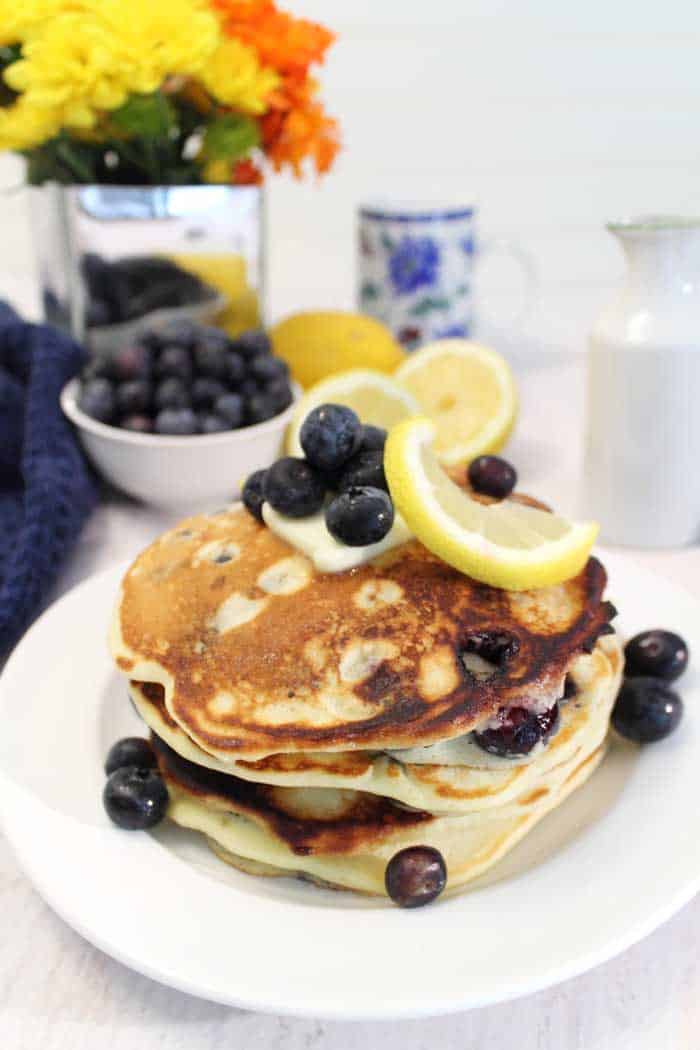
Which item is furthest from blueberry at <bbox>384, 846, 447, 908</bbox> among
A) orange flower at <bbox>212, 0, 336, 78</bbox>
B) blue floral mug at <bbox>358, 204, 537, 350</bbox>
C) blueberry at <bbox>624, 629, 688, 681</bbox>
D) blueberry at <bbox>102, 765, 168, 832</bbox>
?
blue floral mug at <bbox>358, 204, 537, 350</bbox>

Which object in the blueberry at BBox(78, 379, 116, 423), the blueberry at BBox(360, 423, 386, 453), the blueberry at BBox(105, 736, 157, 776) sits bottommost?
the blueberry at BBox(105, 736, 157, 776)

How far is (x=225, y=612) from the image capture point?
102cm

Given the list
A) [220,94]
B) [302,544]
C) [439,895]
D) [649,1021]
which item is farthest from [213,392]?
[649,1021]

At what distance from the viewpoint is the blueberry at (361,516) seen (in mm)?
993

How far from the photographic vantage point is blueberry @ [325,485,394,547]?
99 centimetres

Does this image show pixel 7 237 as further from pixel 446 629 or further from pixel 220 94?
pixel 446 629

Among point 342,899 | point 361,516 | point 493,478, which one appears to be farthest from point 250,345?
point 342,899

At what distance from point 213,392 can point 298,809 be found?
2.80ft

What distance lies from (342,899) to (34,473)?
0.90 meters

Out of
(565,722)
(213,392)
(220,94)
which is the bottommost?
(565,722)

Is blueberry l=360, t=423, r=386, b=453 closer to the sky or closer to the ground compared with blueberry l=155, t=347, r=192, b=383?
closer to the sky

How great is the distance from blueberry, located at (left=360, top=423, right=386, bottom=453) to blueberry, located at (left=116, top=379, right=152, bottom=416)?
614mm

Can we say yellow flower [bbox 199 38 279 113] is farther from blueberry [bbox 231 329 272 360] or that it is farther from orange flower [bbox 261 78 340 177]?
blueberry [bbox 231 329 272 360]

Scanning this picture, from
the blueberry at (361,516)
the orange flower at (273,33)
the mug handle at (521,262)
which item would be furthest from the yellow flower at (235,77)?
the blueberry at (361,516)
